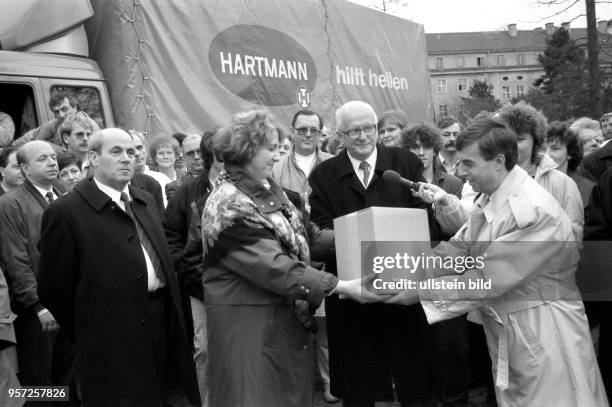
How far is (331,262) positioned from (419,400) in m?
0.96

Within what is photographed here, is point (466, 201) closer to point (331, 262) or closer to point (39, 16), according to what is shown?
point (331, 262)

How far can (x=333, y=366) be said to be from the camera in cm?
402

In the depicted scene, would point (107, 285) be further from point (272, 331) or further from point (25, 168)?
point (25, 168)

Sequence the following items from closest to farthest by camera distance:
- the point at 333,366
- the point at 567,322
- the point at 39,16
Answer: the point at 567,322, the point at 333,366, the point at 39,16

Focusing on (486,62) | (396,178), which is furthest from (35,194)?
(486,62)

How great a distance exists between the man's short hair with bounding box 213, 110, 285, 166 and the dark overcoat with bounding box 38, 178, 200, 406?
3.27 ft

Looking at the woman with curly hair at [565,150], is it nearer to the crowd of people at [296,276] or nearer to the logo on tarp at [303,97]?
the crowd of people at [296,276]

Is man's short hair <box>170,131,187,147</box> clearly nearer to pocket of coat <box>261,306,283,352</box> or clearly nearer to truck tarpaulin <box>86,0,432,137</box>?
truck tarpaulin <box>86,0,432,137</box>

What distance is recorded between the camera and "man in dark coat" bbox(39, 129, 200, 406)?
367 centimetres

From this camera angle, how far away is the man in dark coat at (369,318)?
386 cm

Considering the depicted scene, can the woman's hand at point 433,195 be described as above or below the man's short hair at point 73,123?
below

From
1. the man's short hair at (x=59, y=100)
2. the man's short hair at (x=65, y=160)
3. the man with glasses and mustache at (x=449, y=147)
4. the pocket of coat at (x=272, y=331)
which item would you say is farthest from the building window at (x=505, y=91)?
the pocket of coat at (x=272, y=331)

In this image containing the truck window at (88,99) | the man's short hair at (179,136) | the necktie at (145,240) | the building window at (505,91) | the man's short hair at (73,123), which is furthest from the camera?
the building window at (505,91)

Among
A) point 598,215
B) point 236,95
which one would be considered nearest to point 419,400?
point 598,215
